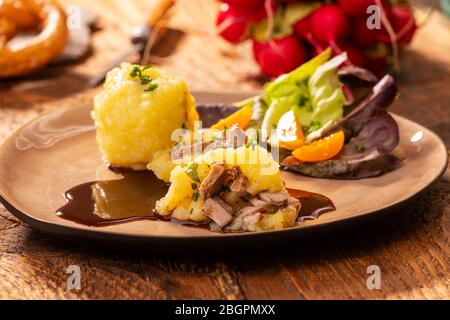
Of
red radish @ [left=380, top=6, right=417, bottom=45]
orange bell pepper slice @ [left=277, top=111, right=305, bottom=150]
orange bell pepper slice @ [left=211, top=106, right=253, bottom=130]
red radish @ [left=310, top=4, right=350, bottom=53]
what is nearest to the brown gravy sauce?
orange bell pepper slice @ [left=277, top=111, right=305, bottom=150]

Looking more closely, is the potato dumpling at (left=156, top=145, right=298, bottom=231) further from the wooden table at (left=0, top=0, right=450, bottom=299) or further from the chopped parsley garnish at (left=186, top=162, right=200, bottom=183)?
the wooden table at (left=0, top=0, right=450, bottom=299)

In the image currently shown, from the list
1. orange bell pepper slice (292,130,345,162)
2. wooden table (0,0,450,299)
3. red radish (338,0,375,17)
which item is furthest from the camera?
red radish (338,0,375,17)

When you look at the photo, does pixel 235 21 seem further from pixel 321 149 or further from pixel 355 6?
pixel 321 149

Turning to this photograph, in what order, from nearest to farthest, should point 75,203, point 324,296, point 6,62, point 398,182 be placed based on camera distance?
point 324,296 < point 75,203 < point 398,182 < point 6,62

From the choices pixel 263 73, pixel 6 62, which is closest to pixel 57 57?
pixel 6 62

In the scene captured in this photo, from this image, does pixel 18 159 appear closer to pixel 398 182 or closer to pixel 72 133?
pixel 72 133

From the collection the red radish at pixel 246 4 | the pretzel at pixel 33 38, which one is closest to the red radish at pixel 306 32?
the red radish at pixel 246 4

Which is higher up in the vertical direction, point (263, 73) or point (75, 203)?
point (75, 203)
